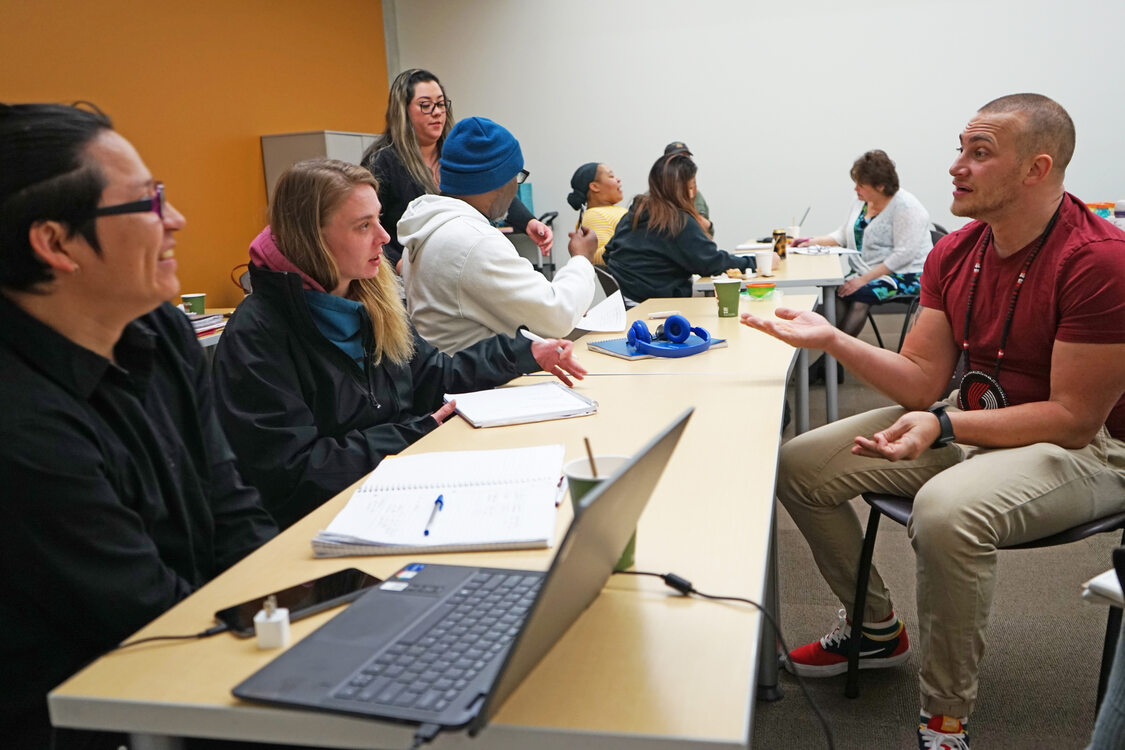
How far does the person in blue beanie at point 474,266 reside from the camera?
2.44 meters

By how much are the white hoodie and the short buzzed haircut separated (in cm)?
116

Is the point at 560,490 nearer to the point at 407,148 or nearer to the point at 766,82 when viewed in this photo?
the point at 407,148

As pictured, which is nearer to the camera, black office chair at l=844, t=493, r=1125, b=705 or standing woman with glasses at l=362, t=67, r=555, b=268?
black office chair at l=844, t=493, r=1125, b=705

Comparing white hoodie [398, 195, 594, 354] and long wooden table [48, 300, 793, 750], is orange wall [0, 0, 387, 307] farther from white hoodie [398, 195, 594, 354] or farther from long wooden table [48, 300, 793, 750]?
long wooden table [48, 300, 793, 750]

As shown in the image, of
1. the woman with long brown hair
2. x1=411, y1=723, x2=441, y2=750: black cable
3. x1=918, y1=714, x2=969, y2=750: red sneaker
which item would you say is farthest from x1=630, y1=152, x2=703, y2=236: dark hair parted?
x1=411, y1=723, x2=441, y2=750: black cable

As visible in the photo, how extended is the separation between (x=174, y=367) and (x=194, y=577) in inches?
12.4

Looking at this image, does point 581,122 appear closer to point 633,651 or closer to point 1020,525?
point 1020,525

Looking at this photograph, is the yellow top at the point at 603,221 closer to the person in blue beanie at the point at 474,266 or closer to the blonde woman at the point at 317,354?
the person in blue beanie at the point at 474,266

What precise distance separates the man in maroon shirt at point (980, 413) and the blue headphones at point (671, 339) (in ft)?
1.07

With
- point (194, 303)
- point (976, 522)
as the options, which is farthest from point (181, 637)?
point (194, 303)

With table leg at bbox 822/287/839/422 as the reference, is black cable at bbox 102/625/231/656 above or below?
above

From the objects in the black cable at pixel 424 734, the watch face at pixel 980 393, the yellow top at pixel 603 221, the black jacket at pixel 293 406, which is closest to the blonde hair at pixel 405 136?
the black jacket at pixel 293 406

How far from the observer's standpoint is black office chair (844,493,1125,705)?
5.79ft

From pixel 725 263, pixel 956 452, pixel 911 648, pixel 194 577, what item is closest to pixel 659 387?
pixel 956 452
